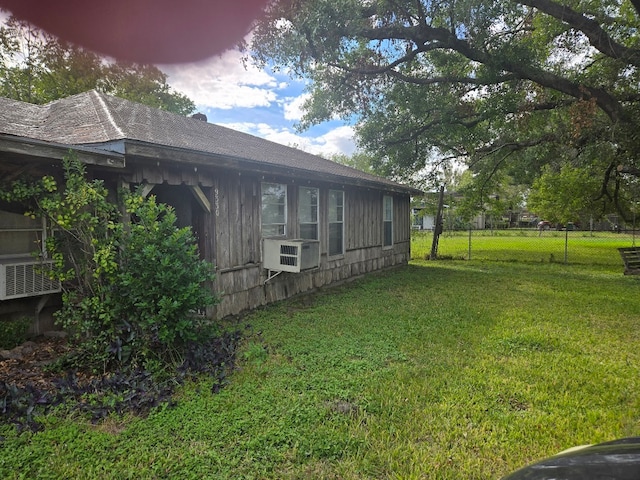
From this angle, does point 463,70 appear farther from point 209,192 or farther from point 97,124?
point 97,124

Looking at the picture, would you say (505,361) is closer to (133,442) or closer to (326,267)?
(133,442)

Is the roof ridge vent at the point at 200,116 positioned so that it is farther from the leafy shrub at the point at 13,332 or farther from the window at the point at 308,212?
the leafy shrub at the point at 13,332

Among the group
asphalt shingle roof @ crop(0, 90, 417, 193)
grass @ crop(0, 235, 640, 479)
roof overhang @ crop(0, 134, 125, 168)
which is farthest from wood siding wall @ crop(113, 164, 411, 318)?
grass @ crop(0, 235, 640, 479)

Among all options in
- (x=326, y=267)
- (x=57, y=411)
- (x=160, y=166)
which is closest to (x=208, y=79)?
(x=326, y=267)

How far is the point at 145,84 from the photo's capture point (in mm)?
18922

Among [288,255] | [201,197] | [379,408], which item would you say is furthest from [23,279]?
[379,408]

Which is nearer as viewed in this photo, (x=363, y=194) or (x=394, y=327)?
(x=394, y=327)

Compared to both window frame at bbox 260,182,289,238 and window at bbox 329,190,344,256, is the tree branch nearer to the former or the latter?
window at bbox 329,190,344,256

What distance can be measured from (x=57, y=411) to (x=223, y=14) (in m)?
8.83

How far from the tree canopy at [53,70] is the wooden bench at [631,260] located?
2014 cm

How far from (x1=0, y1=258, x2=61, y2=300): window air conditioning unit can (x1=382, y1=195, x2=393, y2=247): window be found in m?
8.39

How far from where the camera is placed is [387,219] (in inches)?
444

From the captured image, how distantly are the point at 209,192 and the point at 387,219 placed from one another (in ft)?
22.3

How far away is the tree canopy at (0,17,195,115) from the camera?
590 inches
